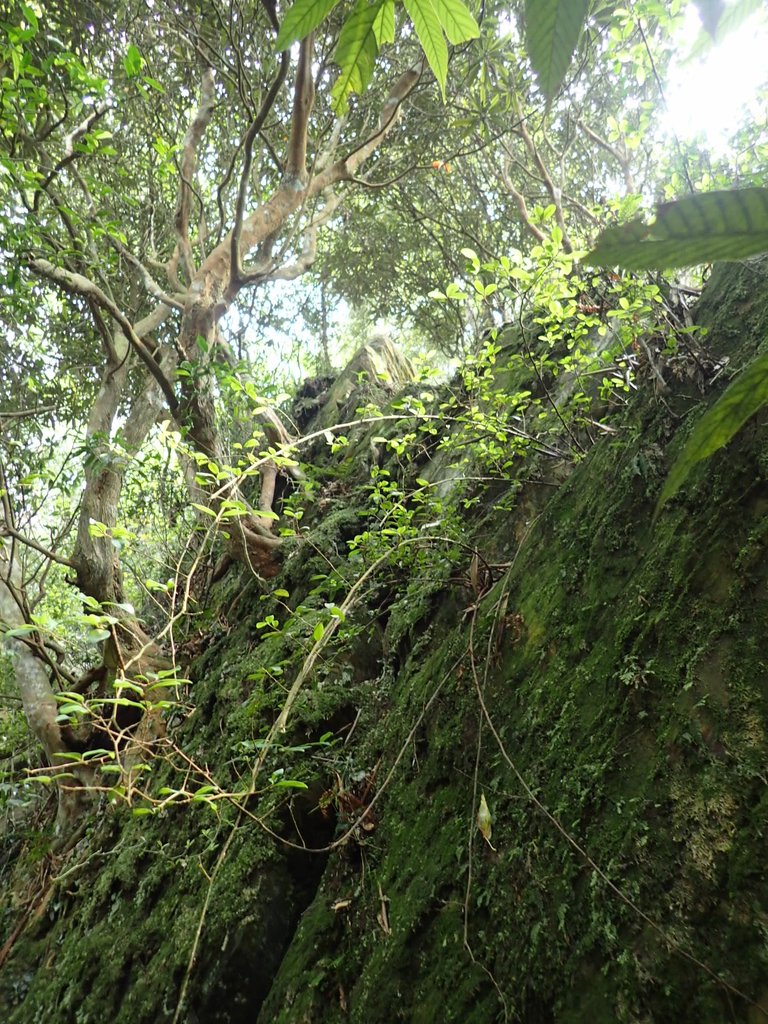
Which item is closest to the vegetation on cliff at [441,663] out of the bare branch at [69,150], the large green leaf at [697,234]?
the large green leaf at [697,234]

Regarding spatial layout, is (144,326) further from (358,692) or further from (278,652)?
(358,692)

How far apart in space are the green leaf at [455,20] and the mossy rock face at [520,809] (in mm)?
1124

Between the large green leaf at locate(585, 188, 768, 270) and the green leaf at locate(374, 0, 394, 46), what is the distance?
56 cm

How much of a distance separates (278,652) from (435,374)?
1.96 meters

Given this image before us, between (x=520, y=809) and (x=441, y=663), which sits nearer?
(x=520, y=809)

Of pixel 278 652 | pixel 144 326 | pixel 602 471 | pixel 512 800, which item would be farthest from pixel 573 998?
pixel 144 326

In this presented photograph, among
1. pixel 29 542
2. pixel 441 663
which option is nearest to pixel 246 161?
pixel 29 542

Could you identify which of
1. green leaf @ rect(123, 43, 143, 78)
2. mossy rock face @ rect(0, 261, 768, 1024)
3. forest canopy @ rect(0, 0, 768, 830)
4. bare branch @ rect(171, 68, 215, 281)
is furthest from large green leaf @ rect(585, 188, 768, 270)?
bare branch @ rect(171, 68, 215, 281)

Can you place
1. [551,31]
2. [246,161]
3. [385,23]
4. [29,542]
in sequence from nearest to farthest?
[551,31]
[385,23]
[29,542]
[246,161]

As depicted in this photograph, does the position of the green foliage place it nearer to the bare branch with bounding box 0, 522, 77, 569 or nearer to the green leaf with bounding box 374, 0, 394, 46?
the green leaf with bounding box 374, 0, 394, 46

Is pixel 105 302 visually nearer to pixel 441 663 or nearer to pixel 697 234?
pixel 441 663

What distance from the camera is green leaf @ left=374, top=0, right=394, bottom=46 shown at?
746 millimetres

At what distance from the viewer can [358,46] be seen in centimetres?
78

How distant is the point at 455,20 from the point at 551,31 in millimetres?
264
